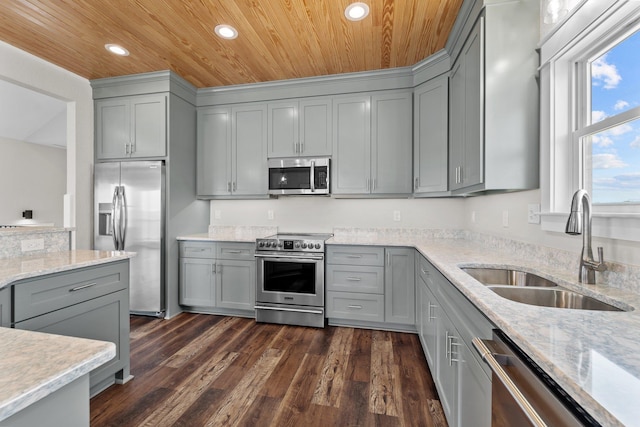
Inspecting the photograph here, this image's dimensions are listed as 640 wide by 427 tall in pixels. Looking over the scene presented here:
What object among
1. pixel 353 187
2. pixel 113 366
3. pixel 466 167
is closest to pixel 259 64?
pixel 353 187

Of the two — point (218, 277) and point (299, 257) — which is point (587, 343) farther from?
point (218, 277)

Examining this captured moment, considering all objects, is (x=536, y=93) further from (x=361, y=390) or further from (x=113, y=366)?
(x=113, y=366)

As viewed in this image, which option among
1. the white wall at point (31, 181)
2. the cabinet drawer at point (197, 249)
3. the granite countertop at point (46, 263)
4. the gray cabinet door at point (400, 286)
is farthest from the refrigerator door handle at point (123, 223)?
the white wall at point (31, 181)

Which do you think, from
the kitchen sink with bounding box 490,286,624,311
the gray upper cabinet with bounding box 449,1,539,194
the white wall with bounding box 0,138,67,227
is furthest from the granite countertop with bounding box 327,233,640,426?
the white wall with bounding box 0,138,67,227

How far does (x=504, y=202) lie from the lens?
2205 mm

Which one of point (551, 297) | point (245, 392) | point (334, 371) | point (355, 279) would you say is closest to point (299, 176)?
point (355, 279)

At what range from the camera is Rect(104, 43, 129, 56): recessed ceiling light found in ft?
8.62

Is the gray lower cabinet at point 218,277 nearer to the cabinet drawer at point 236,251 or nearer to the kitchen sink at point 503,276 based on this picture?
the cabinet drawer at point 236,251

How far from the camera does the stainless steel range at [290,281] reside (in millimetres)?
2949

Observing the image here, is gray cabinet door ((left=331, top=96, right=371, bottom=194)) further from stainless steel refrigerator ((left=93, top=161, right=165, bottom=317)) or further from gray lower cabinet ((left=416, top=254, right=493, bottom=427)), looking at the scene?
stainless steel refrigerator ((left=93, top=161, right=165, bottom=317))

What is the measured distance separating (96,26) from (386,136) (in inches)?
108

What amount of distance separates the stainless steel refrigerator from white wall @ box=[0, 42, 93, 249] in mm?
325

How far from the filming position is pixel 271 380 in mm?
2047

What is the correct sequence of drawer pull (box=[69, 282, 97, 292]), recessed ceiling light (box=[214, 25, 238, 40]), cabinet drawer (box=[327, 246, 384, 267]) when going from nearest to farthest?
drawer pull (box=[69, 282, 97, 292]) < recessed ceiling light (box=[214, 25, 238, 40]) < cabinet drawer (box=[327, 246, 384, 267])
